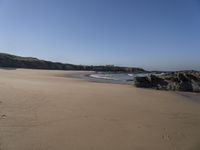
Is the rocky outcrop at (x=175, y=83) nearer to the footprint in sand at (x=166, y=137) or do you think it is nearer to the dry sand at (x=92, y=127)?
the dry sand at (x=92, y=127)

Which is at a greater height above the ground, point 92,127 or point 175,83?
point 175,83

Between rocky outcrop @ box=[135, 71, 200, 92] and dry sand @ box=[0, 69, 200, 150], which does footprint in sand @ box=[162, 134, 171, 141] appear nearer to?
dry sand @ box=[0, 69, 200, 150]

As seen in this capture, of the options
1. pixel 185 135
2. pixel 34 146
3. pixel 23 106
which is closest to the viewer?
pixel 34 146

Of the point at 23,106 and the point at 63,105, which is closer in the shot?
the point at 23,106

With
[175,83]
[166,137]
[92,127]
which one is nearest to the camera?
[166,137]

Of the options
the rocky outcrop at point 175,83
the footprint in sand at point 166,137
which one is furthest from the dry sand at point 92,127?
the rocky outcrop at point 175,83

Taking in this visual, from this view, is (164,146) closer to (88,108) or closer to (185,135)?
(185,135)

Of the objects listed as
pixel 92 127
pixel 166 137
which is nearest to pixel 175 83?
pixel 166 137

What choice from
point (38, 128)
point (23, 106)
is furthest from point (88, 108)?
point (38, 128)

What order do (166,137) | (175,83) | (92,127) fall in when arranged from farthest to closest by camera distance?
(175,83) → (92,127) → (166,137)

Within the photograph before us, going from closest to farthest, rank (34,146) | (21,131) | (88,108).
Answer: (34,146) < (21,131) < (88,108)

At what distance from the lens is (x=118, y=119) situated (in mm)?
7449

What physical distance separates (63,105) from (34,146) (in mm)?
4285

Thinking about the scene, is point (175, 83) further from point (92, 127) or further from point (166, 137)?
point (92, 127)
